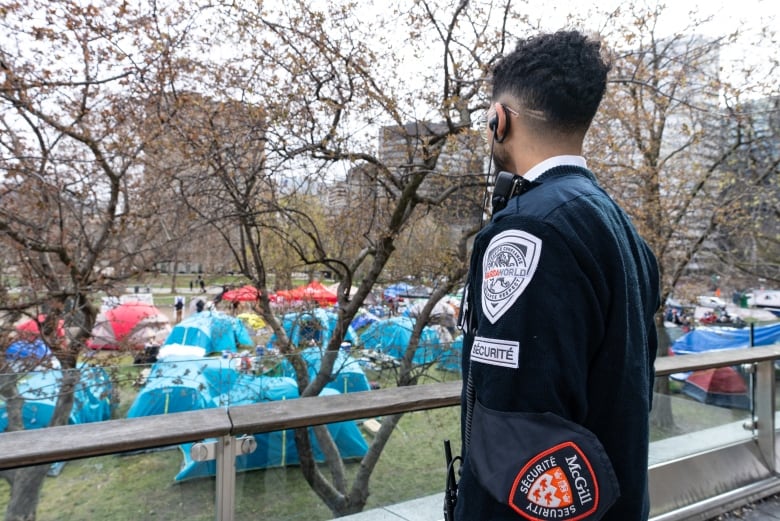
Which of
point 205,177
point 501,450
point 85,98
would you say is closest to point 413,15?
point 205,177

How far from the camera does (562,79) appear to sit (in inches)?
47.0

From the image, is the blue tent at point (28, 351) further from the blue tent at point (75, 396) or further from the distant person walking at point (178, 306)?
the distant person walking at point (178, 306)

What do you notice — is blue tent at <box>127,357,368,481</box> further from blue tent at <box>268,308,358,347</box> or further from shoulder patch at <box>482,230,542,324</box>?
shoulder patch at <box>482,230,542,324</box>

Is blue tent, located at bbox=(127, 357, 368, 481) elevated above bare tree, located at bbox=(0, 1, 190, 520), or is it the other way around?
bare tree, located at bbox=(0, 1, 190, 520)

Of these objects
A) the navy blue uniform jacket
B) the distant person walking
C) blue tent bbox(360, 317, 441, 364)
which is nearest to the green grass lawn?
the navy blue uniform jacket

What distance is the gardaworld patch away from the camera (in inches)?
36.7

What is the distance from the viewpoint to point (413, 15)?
734cm

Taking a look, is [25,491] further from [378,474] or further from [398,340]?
[398,340]

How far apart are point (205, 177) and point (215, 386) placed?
121 inches

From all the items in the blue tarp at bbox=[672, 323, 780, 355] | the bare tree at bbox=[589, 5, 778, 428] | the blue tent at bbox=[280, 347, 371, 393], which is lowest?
the blue tarp at bbox=[672, 323, 780, 355]

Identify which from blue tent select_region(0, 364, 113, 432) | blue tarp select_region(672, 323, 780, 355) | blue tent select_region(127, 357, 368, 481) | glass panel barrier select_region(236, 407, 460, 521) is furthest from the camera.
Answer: blue tarp select_region(672, 323, 780, 355)

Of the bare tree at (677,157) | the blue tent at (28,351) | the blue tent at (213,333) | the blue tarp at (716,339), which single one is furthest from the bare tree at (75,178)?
the blue tarp at (716,339)

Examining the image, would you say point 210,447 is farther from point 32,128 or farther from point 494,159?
point 32,128

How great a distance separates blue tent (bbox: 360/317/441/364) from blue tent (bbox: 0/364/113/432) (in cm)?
384
